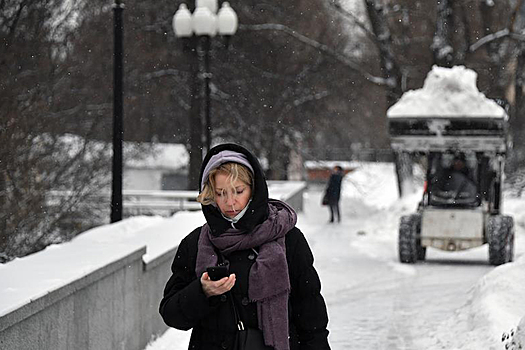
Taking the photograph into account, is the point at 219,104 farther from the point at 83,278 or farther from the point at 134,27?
the point at 83,278

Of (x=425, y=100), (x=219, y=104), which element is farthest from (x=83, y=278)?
(x=219, y=104)

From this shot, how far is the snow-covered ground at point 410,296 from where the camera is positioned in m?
10.2

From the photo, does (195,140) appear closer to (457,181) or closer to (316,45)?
(316,45)

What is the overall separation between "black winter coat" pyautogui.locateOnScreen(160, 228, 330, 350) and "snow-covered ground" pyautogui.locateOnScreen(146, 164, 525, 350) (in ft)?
10.3

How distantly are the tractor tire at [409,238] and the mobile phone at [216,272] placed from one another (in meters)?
13.8

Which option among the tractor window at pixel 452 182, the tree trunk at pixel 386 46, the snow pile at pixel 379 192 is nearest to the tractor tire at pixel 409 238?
the tractor window at pixel 452 182

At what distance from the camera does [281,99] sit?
3581 cm

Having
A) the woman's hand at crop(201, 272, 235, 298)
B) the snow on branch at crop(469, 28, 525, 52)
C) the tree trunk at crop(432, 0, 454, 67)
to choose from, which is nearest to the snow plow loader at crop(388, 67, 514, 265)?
the tree trunk at crop(432, 0, 454, 67)

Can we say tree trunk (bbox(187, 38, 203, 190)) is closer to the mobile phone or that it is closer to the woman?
the woman

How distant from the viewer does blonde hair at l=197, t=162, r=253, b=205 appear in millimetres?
4477

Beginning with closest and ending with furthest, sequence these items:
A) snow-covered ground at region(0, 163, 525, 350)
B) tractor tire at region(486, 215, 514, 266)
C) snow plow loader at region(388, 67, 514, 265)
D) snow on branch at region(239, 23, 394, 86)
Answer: snow-covered ground at region(0, 163, 525, 350), tractor tire at region(486, 215, 514, 266), snow plow loader at region(388, 67, 514, 265), snow on branch at region(239, 23, 394, 86)

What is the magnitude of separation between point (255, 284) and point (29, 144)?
11343 mm

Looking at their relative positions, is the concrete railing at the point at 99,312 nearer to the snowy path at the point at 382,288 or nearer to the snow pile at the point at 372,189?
the snowy path at the point at 382,288

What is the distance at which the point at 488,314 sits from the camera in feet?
33.5
